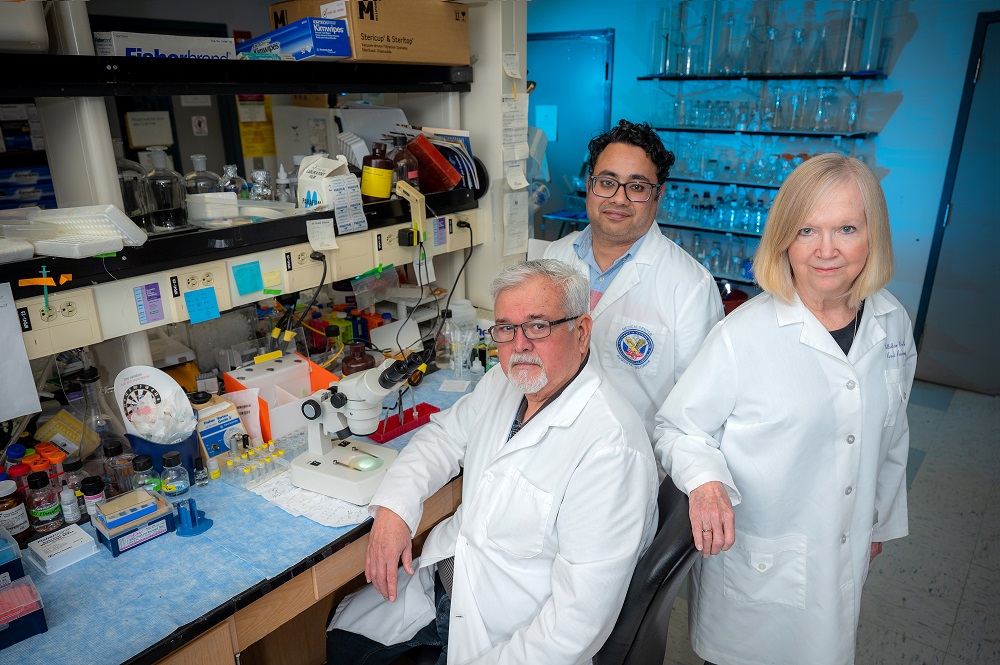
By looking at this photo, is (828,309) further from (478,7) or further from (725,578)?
(478,7)

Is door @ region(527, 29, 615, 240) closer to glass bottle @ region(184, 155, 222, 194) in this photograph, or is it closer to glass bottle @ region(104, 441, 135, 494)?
glass bottle @ region(184, 155, 222, 194)

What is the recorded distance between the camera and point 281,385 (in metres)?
2.03

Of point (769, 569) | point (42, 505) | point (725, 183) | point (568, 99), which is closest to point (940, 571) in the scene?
point (769, 569)

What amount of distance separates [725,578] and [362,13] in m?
1.91

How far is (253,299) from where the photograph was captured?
6.35 feet

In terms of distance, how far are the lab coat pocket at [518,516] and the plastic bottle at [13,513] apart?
3.49ft

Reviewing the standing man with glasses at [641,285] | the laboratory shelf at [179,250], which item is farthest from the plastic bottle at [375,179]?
the standing man with glasses at [641,285]

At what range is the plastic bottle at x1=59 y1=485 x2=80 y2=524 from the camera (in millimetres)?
1528

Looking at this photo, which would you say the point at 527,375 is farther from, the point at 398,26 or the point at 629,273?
the point at 398,26

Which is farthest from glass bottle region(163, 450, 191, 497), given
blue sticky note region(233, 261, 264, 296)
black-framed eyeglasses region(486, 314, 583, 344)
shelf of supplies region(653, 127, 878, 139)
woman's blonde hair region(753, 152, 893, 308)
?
shelf of supplies region(653, 127, 878, 139)

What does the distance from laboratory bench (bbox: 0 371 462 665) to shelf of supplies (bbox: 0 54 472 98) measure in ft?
3.41

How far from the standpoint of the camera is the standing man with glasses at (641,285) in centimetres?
191

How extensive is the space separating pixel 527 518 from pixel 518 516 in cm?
2

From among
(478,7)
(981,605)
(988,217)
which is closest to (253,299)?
(478,7)
